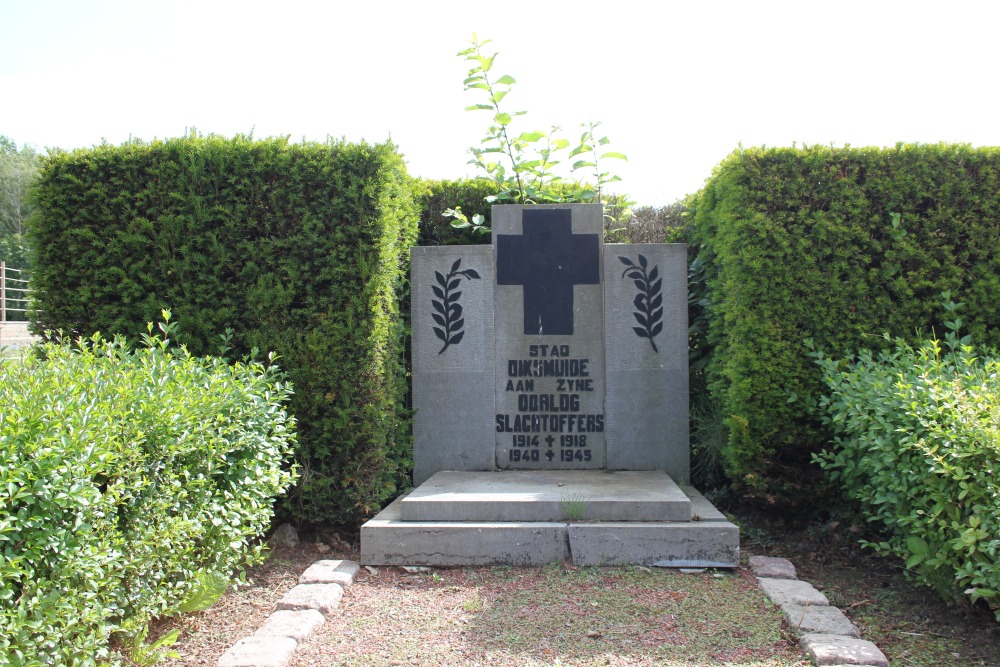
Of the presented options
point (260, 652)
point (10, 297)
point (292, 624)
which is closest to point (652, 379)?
point (292, 624)

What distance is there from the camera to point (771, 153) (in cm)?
502

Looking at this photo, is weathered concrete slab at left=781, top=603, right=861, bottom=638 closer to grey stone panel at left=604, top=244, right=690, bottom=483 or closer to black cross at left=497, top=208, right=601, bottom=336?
grey stone panel at left=604, top=244, right=690, bottom=483

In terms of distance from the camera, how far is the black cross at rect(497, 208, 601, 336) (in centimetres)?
573

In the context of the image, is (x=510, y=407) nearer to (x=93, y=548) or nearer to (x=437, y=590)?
(x=437, y=590)

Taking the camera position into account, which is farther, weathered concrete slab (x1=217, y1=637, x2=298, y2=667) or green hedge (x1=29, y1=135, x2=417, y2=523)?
green hedge (x1=29, y1=135, x2=417, y2=523)

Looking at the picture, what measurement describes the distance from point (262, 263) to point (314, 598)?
7.40 feet

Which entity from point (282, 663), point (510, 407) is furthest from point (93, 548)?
point (510, 407)

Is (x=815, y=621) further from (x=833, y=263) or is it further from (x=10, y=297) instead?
(x=10, y=297)

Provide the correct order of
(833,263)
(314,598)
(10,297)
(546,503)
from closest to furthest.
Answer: (314,598), (546,503), (833,263), (10,297)

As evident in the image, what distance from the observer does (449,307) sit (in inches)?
224

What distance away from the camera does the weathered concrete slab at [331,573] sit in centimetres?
404

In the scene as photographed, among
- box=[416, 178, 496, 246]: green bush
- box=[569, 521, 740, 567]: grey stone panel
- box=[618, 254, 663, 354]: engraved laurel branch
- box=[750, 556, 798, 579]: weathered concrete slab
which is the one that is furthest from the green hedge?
box=[750, 556, 798, 579]: weathered concrete slab

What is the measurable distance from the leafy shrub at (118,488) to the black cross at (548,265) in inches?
82.1

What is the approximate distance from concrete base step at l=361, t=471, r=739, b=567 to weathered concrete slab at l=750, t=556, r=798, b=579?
133mm
